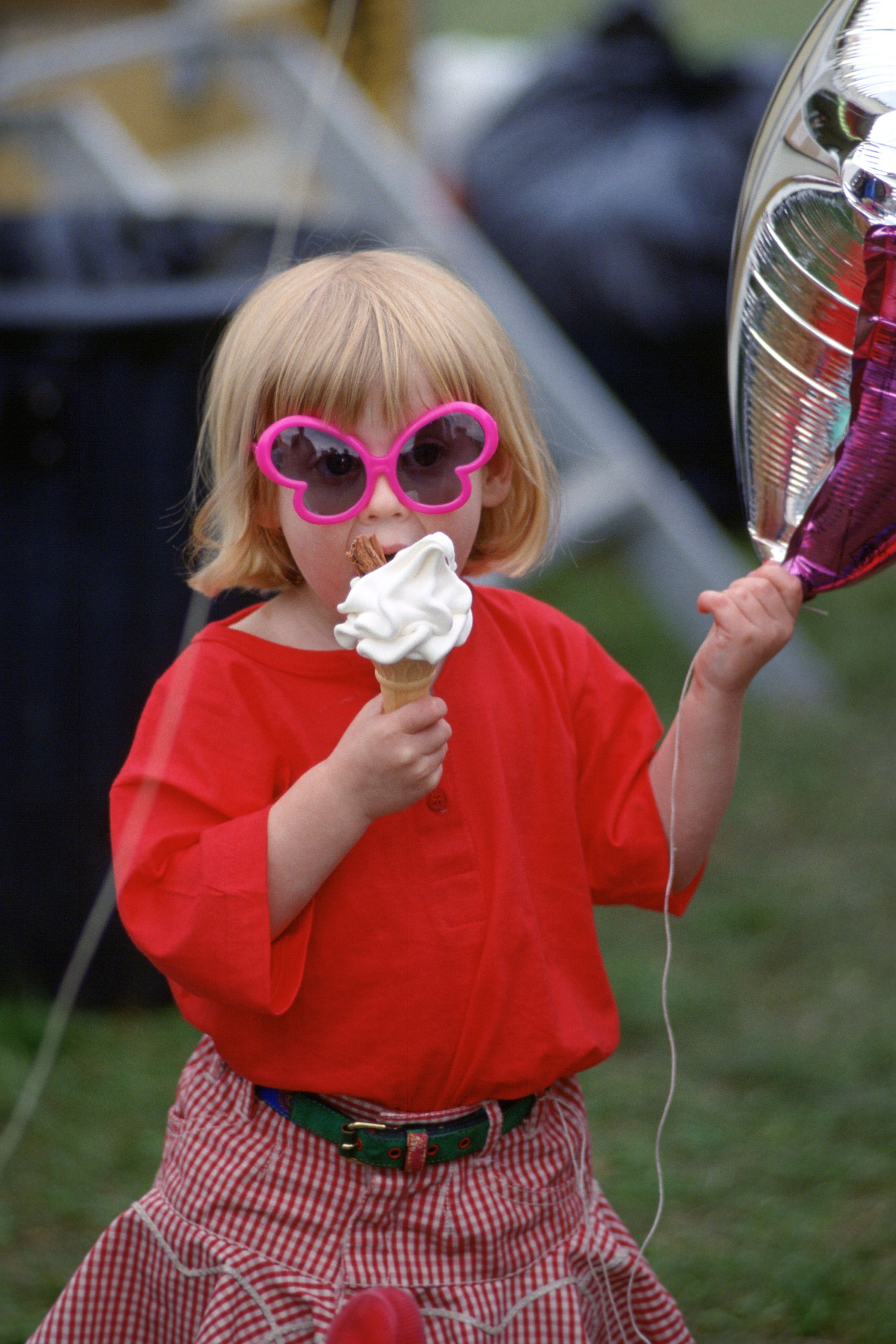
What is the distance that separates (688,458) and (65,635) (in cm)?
300

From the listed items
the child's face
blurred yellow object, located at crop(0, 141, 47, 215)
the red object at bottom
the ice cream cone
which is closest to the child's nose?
the child's face

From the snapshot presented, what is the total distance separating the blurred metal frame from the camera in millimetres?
3775

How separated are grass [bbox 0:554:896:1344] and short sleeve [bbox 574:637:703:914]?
74cm

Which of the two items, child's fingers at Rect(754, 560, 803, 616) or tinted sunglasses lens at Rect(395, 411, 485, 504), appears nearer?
tinted sunglasses lens at Rect(395, 411, 485, 504)

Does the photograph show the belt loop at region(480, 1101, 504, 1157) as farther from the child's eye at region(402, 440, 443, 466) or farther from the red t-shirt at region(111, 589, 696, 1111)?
the child's eye at region(402, 440, 443, 466)

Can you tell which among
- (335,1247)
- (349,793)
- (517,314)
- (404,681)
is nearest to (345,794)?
(349,793)

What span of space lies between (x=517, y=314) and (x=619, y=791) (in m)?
2.55

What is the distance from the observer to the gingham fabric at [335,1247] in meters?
1.32

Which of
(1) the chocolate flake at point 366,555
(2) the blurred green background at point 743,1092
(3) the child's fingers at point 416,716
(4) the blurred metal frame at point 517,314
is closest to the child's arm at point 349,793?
(3) the child's fingers at point 416,716

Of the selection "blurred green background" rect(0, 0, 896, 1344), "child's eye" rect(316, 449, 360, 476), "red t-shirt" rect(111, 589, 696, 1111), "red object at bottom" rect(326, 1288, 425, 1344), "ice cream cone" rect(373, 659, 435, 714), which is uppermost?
"child's eye" rect(316, 449, 360, 476)

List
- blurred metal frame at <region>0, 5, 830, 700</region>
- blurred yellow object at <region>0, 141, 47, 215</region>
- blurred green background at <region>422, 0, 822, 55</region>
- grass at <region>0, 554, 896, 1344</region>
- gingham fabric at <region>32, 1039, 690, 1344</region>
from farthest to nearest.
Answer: blurred green background at <region>422, 0, 822, 55</region> → blurred yellow object at <region>0, 141, 47, 215</region> → blurred metal frame at <region>0, 5, 830, 700</region> → grass at <region>0, 554, 896, 1344</region> → gingham fabric at <region>32, 1039, 690, 1344</region>

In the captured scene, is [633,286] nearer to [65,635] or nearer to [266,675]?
[65,635]

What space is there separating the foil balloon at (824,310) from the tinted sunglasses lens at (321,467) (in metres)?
0.40

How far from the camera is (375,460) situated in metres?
1.20
